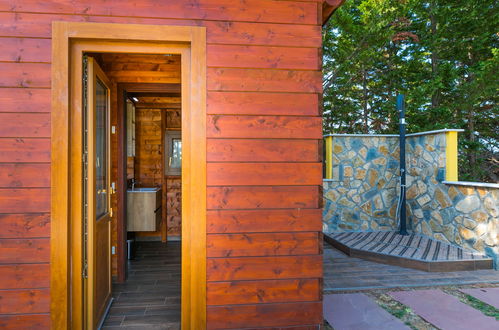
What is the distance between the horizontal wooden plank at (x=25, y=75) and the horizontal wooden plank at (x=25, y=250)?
37.2 inches

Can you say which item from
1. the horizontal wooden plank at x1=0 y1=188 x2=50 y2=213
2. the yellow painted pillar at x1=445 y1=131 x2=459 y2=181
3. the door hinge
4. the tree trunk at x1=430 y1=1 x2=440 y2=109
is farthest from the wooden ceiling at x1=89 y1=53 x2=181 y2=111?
the tree trunk at x1=430 y1=1 x2=440 y2=109

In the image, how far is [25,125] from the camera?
6.07 ft

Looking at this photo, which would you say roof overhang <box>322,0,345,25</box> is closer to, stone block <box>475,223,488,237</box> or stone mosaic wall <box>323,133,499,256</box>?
stone mosaic wall <box>323,133,499,256</box>

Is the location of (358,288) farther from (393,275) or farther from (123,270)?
(123,270)

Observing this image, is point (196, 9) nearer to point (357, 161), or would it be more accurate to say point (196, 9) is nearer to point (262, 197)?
point (262, 197)

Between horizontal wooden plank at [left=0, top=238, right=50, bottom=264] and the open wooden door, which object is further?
the open wooden door

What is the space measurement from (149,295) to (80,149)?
5.63 ft

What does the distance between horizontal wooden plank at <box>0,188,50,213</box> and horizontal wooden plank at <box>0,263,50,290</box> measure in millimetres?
339

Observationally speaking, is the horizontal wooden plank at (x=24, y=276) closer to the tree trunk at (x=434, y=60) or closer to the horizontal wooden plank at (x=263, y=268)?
the horizontal wooden plank at (x=263, y=268)

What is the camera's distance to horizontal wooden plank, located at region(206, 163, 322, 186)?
78.3 inches

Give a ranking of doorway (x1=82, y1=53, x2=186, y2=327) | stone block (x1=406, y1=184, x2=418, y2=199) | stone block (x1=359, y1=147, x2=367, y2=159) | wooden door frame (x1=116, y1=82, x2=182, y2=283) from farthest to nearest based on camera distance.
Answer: stone block (x1=359, y1=147, x2=367, y2=159) < stone block (x1=406, y1=184, x2=418, y2=199) < wooden door frame (x1=116, y1=82, x2=182, y2=283) < doorway (x1=82, y1=53, x2=186, y2=327)

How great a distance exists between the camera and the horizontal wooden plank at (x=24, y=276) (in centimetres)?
183

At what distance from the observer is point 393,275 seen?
3.42 meters

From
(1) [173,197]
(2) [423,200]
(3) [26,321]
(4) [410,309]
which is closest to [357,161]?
(2) [423,200]
